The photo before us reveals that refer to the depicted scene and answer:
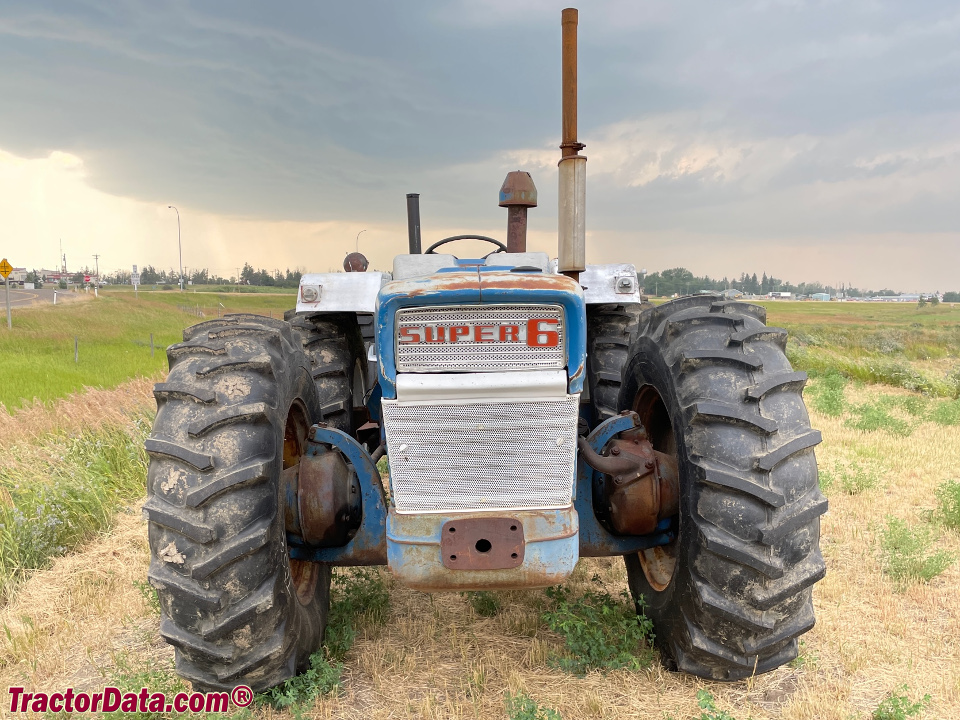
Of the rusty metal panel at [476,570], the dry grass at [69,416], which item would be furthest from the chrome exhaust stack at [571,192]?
the dry grass at [69,416]

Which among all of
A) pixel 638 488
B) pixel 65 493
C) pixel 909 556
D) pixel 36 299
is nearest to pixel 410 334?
pixel 638 488

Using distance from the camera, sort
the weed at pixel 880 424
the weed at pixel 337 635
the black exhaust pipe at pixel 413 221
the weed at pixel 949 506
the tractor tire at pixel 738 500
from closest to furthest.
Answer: the tractor tire at pixel 738 500, the weed at pixel 337 635, the weed at pixel 949 506, the black exhaust pipe at pixel 413 221, the weed at pixel 880 424

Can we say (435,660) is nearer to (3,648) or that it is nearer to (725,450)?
(725,450)

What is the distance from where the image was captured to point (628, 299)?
386 cm

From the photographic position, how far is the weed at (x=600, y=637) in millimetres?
2980

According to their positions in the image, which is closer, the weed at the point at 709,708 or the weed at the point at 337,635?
the weed at the point at 709,708

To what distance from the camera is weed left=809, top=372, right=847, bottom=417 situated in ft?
28.8

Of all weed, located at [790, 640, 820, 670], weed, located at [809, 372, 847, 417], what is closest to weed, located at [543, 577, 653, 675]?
weed, located at [790, 640, 820, 670]

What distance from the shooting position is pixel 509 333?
2.33m

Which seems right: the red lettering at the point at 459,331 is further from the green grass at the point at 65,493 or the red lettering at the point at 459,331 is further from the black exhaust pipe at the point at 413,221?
the green grass at the point at 65,493

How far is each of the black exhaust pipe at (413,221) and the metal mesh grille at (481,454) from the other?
3.09 metres

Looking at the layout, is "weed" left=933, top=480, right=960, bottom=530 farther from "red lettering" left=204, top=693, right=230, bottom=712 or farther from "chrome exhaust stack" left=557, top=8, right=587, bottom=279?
"red lettering" left=204, top=693, right=230, bottom=712

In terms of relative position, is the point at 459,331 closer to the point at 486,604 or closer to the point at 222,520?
the point at 222,520

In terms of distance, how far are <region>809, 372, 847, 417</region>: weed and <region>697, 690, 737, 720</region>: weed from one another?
707 cm
